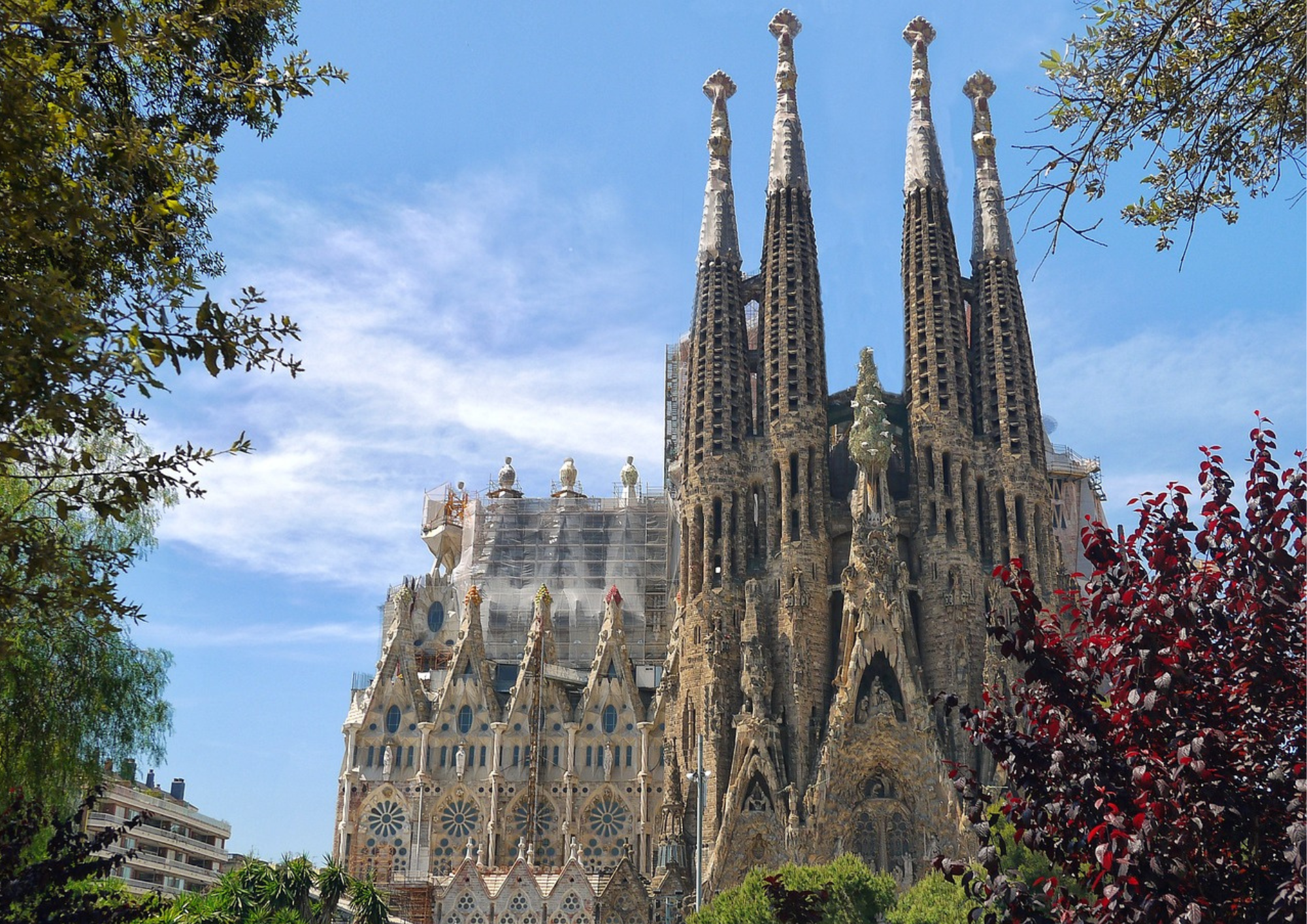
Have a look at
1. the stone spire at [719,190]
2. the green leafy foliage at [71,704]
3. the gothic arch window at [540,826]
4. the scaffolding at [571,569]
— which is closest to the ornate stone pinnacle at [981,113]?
the stone spire at [719,190]

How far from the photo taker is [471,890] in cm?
4797

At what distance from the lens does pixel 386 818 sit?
2228 inches

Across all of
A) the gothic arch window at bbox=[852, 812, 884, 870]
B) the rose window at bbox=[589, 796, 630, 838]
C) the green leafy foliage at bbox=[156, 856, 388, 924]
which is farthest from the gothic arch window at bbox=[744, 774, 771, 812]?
the green leafy foliage at bbox=[156, 856, 388, 924]

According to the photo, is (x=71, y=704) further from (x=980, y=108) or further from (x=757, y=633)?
(x=980, y=108)

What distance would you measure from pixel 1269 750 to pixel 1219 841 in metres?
0.86

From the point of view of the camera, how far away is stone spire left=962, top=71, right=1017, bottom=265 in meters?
58.6

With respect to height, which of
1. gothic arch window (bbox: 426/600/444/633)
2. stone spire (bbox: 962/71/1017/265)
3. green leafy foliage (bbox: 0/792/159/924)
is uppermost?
stone spire (bbox: 962/71/1017/265)

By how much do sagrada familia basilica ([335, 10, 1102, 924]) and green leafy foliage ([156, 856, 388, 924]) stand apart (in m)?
17.4

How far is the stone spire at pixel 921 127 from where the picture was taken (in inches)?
2346

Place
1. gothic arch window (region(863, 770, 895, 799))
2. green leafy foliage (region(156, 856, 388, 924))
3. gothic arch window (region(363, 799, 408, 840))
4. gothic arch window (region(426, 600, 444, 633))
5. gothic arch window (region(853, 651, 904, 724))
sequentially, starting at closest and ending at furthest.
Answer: green leafy foliage (region(156, 856, 388, 924))
gothic arch window (region(863, 770, 895, 799))
gothic arch window (region(853, 651, 904, 724))
gothic arch window (region(363, 799, 408, 840))
gothic arch window (region(426, 600, 444, 633))

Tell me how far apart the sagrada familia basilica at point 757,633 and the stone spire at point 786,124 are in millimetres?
126

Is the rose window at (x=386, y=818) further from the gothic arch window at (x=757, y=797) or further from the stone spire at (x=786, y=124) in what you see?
the stone spire at (x=786, y=124)

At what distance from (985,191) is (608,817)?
3166 centimetres

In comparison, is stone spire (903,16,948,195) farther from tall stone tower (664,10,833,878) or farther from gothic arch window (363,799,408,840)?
gothic arch window (363,799,408,840)
